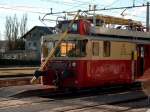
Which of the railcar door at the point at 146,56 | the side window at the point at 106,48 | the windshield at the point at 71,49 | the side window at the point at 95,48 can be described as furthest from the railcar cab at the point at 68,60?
the railcar door at the point at 146,56

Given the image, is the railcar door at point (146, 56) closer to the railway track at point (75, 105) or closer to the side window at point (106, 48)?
the side window at point (106, 48)

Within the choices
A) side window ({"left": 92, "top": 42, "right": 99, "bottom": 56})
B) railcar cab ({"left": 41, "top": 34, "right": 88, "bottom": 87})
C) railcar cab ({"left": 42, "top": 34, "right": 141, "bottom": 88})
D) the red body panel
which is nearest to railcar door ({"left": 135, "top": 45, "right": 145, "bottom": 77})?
the red body panel

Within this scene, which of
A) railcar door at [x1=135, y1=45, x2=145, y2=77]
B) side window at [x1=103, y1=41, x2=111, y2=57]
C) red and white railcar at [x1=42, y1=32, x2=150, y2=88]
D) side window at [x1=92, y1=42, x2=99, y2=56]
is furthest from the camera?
railcar door at [x1=135, y1=45, x2=145, y2=77]

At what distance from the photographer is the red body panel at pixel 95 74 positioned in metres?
16.2

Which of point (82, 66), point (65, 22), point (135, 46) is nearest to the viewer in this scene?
point (82, 66)

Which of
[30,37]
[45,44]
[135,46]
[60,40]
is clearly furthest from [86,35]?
[30,37]

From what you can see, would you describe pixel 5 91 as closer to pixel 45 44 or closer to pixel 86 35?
pixel 45 44

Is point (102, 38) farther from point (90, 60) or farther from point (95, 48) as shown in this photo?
point (90, 60)

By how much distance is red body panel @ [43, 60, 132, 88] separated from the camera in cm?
1620

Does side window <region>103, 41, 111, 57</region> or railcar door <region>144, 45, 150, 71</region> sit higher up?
side window <region>103, 41, 111, 57</region>

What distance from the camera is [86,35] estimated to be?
1653cm

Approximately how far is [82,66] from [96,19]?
102 inches

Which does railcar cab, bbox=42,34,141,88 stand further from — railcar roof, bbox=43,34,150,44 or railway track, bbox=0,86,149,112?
railway track, bbox=0,86,149,112

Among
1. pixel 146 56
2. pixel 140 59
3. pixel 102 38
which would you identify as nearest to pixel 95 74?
pixel 102 38
